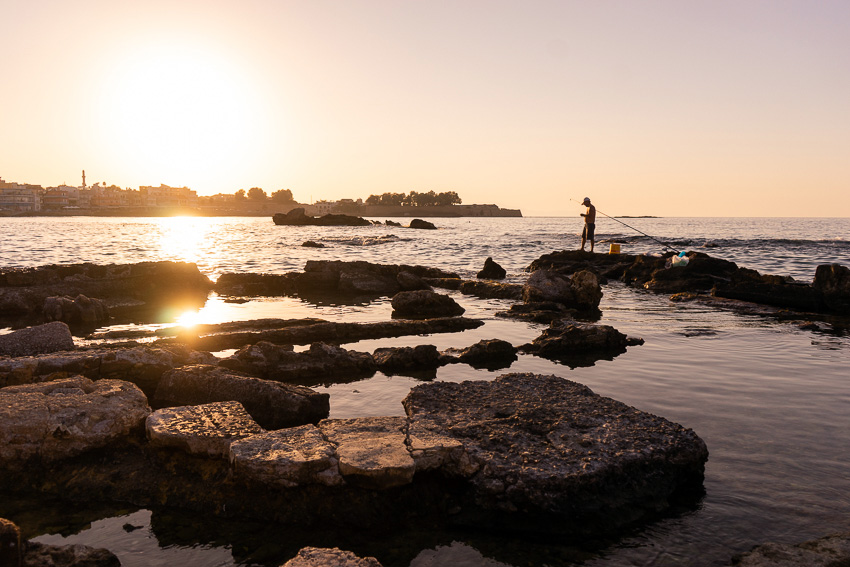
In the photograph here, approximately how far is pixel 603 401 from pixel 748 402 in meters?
2.36

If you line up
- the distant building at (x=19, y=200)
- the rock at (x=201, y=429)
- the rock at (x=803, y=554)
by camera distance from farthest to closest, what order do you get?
the distant building at (x=19, y=200) < the rock at (x=201, y=429) < the rock at (x=803, y=554)

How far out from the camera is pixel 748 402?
22.3ft

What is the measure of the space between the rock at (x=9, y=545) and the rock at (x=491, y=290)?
14319mm

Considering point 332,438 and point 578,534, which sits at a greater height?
point 332,438

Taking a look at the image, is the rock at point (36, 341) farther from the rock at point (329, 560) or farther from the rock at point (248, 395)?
the rock at point (329, 560)

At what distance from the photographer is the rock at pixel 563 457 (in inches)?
160

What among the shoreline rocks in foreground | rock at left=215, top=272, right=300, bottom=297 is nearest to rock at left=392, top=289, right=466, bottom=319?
rock at left=215, top=272, right=300, bottom=297

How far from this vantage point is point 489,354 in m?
8.85

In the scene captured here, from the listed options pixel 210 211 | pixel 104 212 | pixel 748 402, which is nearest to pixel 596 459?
pixel 748 402

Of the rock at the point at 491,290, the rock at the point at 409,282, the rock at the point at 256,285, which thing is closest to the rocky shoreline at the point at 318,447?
the rock at the point at 491,290

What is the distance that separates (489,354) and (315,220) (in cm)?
8825

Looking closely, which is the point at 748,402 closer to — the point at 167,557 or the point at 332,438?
the point at 332,438

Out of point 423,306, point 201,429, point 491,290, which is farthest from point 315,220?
point 201,429

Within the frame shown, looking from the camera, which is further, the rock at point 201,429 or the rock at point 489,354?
the rock at point 489,354
